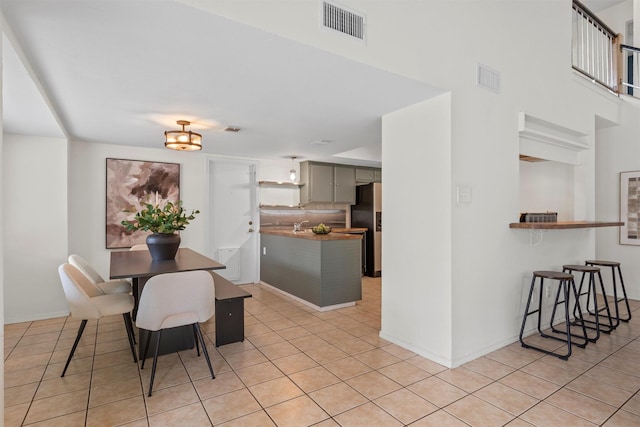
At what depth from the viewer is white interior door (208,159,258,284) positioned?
564cm

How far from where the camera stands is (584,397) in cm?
229

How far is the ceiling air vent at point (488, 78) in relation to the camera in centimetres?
296

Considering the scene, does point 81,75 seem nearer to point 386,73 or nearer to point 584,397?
point 386,73

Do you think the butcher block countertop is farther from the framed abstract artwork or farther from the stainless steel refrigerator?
the framed abstract artwork

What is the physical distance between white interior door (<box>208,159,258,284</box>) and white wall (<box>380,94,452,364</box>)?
126 inches

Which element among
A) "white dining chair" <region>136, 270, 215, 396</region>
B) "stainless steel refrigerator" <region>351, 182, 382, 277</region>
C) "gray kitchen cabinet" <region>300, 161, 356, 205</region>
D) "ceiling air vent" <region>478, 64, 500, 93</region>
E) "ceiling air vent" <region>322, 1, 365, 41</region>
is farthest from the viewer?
"stainless steel refrigerator" <region>351, 182, 382, 277</region>

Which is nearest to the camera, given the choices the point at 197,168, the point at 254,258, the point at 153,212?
the point at 153,212

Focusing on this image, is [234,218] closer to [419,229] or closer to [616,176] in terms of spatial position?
[419,229]

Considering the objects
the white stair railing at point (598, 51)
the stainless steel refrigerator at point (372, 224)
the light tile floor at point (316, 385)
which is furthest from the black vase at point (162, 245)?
the white stair railing at point (598, 51)

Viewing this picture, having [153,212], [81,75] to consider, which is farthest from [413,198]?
[81,75]

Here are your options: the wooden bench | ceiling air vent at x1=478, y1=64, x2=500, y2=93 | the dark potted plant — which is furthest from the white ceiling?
the wooden bench

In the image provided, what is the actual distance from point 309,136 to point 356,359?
8.70 ft

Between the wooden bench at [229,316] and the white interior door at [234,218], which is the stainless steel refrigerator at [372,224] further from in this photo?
the wooden bench at [229,316]

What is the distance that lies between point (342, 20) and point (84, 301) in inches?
107
